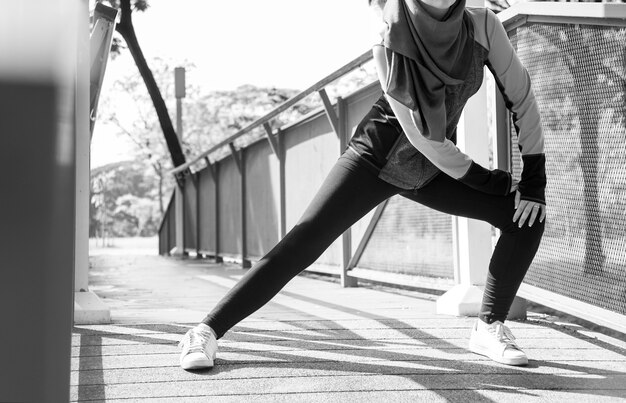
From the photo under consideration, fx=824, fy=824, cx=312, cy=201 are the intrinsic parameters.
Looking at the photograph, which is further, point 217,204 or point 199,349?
point 217,204

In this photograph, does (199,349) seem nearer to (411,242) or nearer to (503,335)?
(503,335)

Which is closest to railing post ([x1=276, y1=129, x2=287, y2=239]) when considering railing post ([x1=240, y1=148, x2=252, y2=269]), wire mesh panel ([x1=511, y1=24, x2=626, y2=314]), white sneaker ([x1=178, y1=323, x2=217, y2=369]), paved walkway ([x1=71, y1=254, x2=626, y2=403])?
railing post ([x1=240, y1=148, x2=252, y2=269])

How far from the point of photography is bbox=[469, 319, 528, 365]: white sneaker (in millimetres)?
2943

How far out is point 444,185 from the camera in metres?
2.99

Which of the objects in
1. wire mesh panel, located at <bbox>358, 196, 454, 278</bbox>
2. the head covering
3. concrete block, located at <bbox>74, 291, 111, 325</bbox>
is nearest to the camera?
the head covering

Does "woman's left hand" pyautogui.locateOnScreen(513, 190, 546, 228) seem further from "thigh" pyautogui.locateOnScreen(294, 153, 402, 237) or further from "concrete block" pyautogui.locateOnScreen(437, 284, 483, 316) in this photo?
"concrete block" pyautogui.locateOnScreen(437, 284, 483, 316)

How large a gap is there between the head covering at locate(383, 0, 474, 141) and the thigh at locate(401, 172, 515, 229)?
0.94 feet

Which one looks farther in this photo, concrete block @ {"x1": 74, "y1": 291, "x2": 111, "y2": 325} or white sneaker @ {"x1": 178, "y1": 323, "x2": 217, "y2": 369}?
concrete block @ {"x1": 74, "y1": 291, "x2": 111, "y2": 325}

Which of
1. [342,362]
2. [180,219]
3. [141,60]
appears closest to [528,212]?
[342,362]

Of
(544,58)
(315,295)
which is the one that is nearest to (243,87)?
(315,295)

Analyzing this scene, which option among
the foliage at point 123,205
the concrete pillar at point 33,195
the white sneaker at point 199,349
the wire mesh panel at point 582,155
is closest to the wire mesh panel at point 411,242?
the wire mesh panel at point 582,155

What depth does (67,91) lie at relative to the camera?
104 centimetres

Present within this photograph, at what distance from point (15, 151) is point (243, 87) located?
3092 centimetres

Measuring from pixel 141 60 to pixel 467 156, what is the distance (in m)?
14.8
